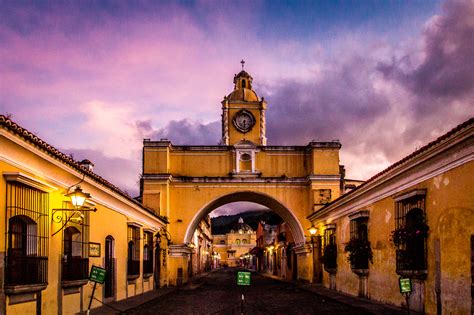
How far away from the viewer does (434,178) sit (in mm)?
12289

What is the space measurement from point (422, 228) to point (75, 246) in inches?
324

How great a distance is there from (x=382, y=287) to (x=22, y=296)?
1041 centimetres

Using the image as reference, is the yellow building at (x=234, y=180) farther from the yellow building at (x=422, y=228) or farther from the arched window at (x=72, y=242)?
the arched window at (x=72, y=242)

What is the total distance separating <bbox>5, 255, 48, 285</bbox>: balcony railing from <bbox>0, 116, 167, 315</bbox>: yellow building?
17 mm

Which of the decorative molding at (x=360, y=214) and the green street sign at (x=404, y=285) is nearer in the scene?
the green street sign at (x=404, y=285)

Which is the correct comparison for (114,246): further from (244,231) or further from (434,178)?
(244,231)

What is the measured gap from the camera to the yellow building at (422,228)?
34.6 feet

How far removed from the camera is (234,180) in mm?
31797

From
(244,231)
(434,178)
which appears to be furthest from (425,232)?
(244,231)

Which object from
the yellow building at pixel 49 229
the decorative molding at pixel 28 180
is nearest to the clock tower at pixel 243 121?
the yellow building at pixel 49 229

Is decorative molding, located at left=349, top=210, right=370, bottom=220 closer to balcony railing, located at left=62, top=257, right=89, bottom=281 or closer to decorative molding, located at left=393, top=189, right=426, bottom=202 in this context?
decorative molding, located at left=393, top=189, right=426, bottom=202

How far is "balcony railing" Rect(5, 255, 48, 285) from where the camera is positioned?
9.62m

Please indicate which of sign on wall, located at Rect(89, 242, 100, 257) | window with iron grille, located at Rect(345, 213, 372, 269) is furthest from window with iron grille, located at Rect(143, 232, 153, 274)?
window with iron grille, located at Rect(345, 213, 372, 269)

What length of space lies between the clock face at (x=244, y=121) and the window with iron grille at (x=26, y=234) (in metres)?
23.5
